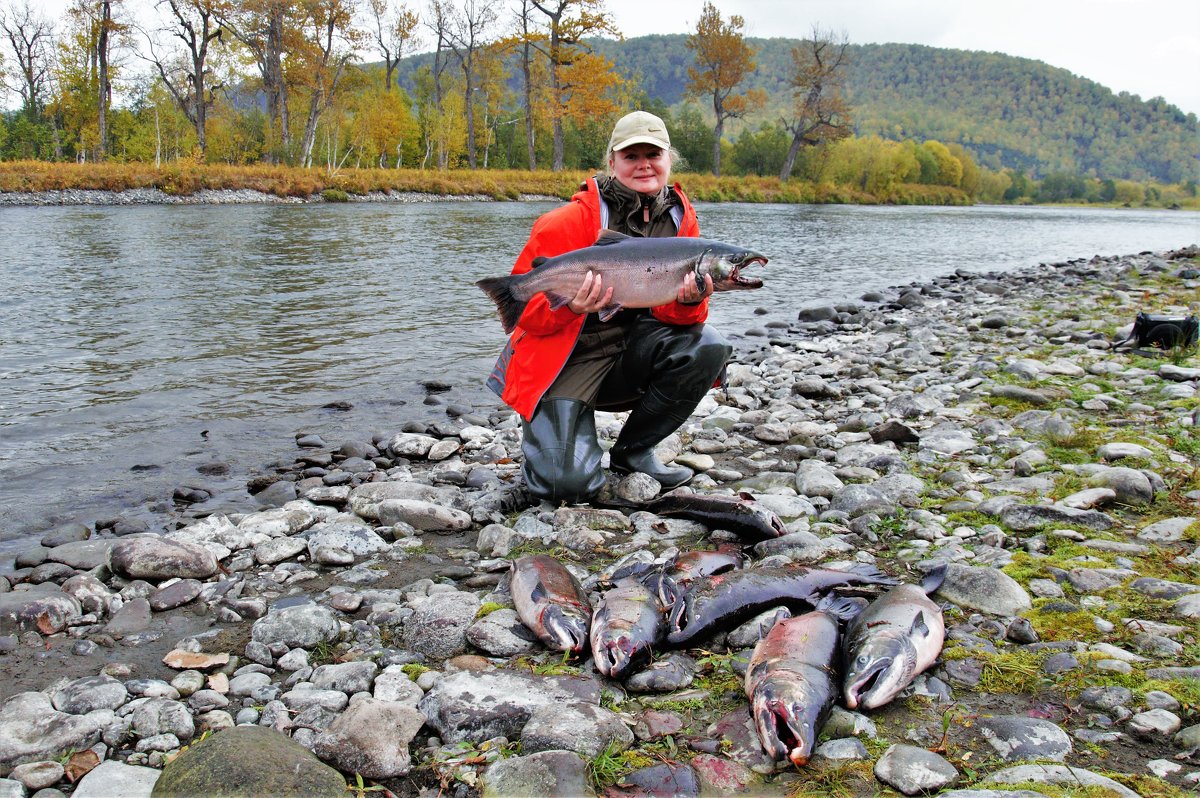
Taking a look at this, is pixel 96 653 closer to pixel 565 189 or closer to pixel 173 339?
pixel 173 339

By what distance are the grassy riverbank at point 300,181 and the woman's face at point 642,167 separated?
1222 inches

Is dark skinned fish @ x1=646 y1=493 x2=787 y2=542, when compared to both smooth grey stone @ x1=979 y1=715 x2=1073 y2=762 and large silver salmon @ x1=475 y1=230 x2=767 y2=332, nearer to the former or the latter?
large silver salmon @ x1=475 y1=230 x2=767 y2=332

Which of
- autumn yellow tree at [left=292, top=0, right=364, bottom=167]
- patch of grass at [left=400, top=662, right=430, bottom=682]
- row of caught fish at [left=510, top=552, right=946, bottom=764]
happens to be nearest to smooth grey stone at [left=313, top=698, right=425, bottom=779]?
patch of grass at [left=400, top=662, right=430, bottom=682]

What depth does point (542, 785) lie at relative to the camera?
2.23m

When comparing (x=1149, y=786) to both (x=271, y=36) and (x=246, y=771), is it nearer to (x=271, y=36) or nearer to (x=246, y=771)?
(x=246, y=771)

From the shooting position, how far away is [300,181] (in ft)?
112

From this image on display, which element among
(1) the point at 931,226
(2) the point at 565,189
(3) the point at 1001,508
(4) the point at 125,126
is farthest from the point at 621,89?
(3) the point at 1001,508

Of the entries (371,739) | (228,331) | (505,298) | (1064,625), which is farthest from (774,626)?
(228,331)

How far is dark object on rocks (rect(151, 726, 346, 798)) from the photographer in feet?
7.01

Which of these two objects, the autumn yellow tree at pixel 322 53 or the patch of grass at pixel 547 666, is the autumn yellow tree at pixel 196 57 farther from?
the patch of grass at pixel 547 666

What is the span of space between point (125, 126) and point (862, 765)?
243 feet

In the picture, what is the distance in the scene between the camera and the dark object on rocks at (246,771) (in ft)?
7.01

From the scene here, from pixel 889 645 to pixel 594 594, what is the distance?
49.9 inches

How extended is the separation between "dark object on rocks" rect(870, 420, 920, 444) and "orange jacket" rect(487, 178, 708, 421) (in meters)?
1.83
